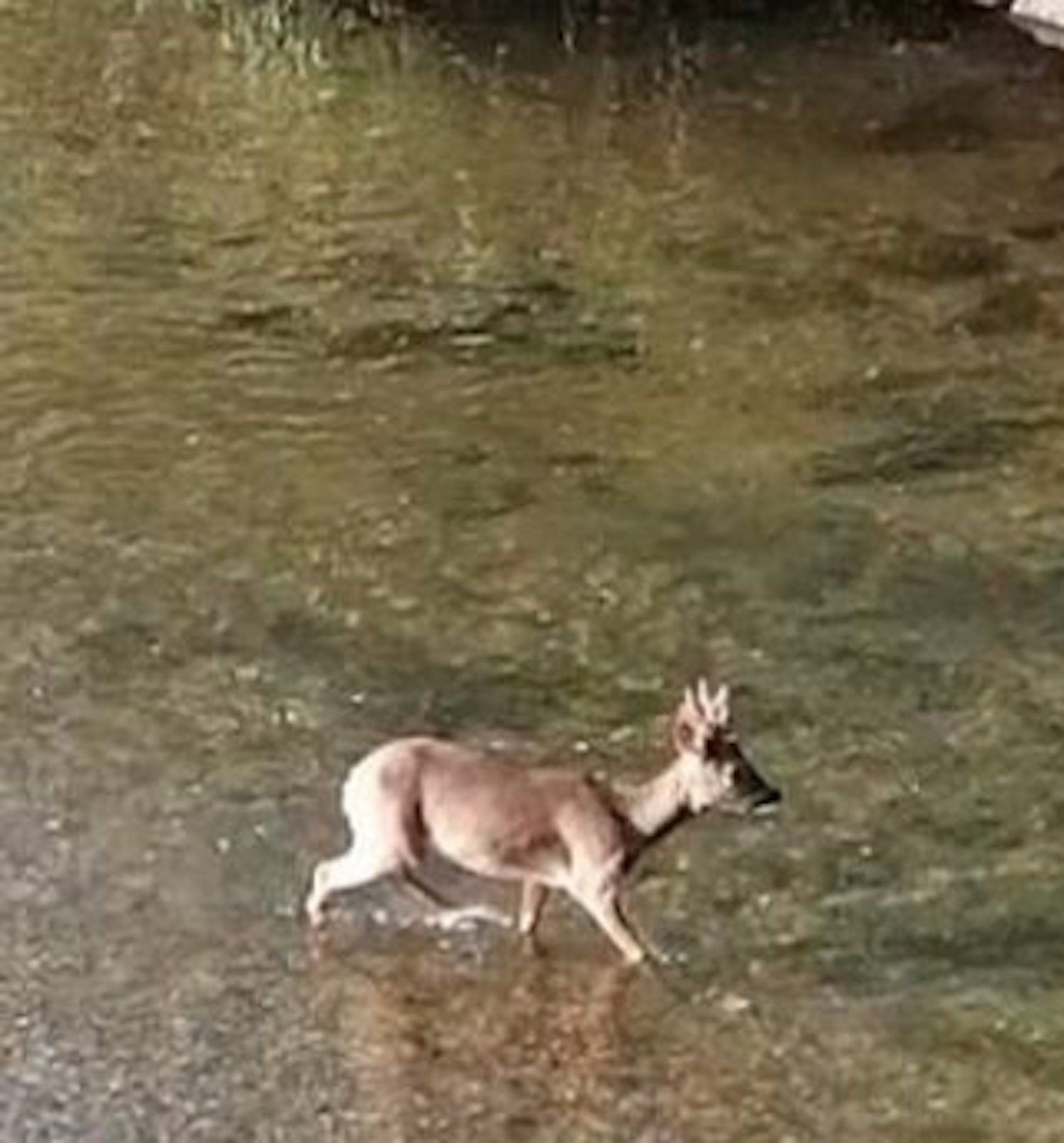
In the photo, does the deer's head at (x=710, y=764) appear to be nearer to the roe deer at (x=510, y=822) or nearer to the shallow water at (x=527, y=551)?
the roe deer at (x=510, y=822)

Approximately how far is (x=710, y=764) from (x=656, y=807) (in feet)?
0.44

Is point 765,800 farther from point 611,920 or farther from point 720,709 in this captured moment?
point 611,920

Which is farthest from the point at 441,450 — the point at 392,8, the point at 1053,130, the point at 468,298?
the point at 392,8

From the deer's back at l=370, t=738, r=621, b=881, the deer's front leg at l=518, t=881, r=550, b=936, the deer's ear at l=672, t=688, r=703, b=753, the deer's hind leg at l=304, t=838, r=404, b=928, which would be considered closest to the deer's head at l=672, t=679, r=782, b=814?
the deer's ear at l=672, t=688, r=703, b=753

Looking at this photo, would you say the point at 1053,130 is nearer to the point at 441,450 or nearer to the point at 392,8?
the point at 392,8

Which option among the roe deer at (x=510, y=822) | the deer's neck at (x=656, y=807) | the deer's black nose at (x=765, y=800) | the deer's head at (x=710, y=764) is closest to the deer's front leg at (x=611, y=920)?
the roe deer at (x=510, y=822)

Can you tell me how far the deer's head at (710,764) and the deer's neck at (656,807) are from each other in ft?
0.05

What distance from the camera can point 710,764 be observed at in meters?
7.82

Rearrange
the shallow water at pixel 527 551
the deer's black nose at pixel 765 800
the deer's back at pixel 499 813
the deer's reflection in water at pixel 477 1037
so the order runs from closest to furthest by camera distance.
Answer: the deer's reflection in water at pixel 477 1037 → the shallow water at pixel 527 551 → the deer's back at pixel 499 813 → the deer's black nose at pixel 765 800

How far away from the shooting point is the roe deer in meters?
7.61

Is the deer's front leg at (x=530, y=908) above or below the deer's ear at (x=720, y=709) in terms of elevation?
below

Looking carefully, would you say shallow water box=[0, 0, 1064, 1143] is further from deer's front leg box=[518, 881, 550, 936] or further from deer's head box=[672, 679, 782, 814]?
deer's head box=[672, 679, 782, 814]

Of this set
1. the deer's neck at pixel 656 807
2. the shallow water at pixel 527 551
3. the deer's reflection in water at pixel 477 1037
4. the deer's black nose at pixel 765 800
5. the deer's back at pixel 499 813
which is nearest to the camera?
the deer's reflection in water at pixel 477 1037

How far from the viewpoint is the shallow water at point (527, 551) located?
739 centimetres
